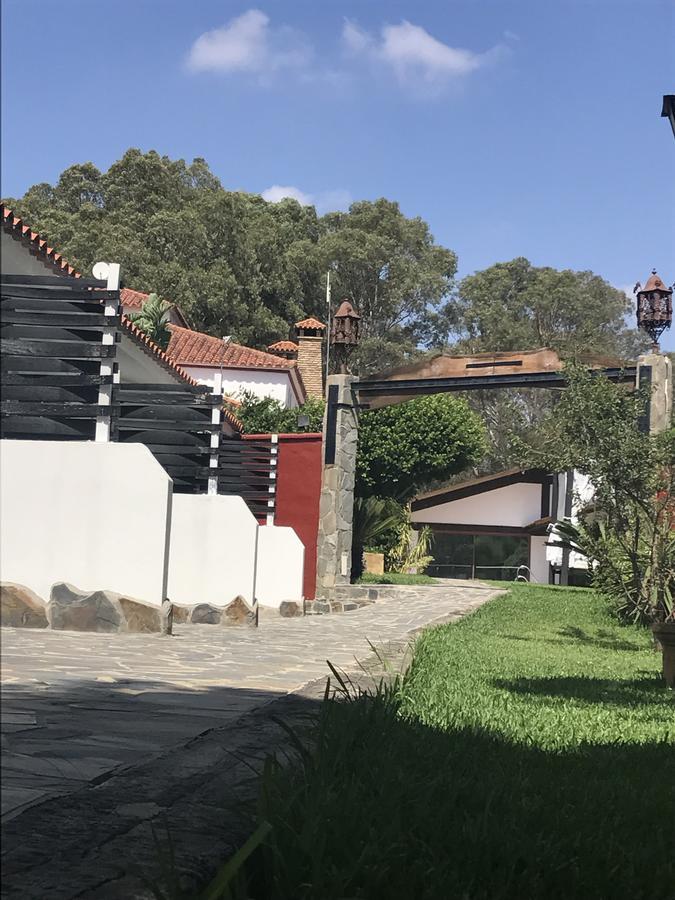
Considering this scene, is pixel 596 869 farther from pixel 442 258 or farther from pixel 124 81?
pixel 442 258

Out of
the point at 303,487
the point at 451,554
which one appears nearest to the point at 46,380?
the point at 303,487

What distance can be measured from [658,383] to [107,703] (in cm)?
1287

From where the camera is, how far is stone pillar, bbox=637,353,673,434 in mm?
13672

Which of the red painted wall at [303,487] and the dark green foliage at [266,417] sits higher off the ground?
the dark green foliage at [266,417]

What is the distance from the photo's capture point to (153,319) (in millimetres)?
10703

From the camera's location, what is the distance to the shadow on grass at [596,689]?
634 centimetres

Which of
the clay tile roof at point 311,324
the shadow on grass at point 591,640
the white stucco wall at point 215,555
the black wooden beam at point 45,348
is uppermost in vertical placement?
the clay tile roof at point 311,324

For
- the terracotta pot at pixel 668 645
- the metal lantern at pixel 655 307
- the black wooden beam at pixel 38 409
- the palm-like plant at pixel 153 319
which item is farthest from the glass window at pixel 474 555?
the black wooden beam at pixel 38 409

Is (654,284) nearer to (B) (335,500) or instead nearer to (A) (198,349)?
(B) (335,500)

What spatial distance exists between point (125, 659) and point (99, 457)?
199cm

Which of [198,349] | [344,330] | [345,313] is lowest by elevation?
[198,349]

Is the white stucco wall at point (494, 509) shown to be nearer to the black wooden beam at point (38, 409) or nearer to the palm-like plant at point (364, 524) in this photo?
the palm-like plant at point (364, 524)

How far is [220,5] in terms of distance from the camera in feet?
7.33

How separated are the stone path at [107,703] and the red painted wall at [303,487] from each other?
1008cm
